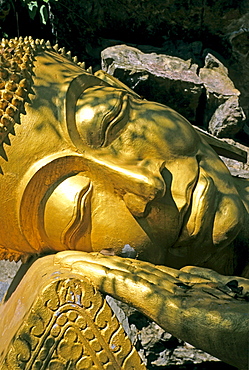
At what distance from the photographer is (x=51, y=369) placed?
1583 mm

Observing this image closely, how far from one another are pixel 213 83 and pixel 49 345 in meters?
2.56

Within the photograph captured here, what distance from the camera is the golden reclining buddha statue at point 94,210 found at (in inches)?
63.7

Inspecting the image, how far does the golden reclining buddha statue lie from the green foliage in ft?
5.24

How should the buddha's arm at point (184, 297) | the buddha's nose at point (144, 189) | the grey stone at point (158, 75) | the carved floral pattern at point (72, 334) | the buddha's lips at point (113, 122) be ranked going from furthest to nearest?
the grey stone at point (158, 75)
the buddha's lips at point (113, 122)
the buddha's nose at point (144, 189)
the carved floral pattern at point (72, 334)
the buddha's arm at point (184, 297)

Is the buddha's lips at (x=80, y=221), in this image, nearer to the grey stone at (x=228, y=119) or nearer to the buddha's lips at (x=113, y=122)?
the buddha's lips at (x=113, y=122)

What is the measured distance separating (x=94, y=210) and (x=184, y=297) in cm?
49

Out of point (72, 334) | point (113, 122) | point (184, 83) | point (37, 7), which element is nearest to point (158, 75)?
point (184, 83)

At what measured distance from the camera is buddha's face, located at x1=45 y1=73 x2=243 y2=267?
5.94 feet

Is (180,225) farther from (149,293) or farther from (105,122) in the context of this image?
(105,122)

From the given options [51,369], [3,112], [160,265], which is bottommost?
[51,369]

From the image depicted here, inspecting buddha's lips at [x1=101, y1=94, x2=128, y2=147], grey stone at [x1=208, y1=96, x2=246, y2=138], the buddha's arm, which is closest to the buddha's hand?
the buddha's arm

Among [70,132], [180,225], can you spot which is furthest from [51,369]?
[70,132]

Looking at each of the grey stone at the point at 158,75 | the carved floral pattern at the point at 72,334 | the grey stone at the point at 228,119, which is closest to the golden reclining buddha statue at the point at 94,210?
the carved floral pattern at the point at 72,334

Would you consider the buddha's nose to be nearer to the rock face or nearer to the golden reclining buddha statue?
the golden reclining buddha statue
